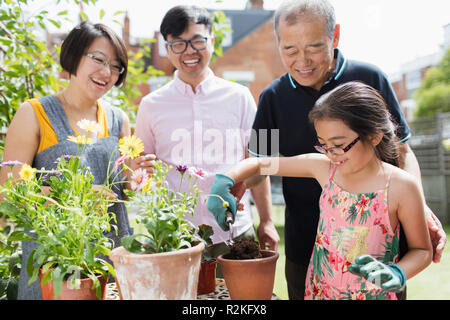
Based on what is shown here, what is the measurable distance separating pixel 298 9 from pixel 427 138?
11.0 metres

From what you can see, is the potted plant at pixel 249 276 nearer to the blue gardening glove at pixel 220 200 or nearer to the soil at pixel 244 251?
the soil at pixel 244 251

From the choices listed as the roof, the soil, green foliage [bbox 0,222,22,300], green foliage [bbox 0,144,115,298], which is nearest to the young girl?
the soil

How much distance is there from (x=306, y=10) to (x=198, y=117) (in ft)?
2.69

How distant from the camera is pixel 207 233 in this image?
4.08 ft

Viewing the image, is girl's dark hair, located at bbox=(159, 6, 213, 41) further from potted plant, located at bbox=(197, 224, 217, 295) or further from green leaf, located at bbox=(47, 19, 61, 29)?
potted plant, located at bbox=(197, 224, 217, 295)

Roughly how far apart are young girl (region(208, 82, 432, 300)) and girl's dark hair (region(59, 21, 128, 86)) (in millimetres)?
802

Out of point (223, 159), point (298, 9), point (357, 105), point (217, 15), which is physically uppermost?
point (217, 15)

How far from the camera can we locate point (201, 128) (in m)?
1.99

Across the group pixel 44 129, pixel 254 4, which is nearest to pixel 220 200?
pixel 44 129

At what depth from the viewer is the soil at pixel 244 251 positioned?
3.55 ft

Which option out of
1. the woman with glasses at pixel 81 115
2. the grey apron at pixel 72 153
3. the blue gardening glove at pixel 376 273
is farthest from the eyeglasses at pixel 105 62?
the blue gardening glove at pixel 376 273

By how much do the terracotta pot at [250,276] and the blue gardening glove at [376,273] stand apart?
223 mm
